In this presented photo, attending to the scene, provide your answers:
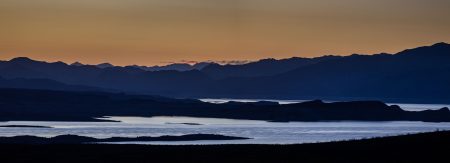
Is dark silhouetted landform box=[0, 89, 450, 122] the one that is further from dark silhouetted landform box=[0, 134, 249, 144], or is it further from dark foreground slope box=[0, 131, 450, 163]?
dark foreground slope box=[0, 131, 450, 163]

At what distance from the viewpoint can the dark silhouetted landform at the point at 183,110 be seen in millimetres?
131125

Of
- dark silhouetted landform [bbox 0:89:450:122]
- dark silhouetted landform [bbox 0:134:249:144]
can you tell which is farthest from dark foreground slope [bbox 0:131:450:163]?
dark silhouetted landform [bbox 0:89:450:122]

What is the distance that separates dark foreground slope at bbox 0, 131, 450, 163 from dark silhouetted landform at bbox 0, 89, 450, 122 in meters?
82.4

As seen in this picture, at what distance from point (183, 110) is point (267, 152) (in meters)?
111

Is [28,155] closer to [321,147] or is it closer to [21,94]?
[321,147]

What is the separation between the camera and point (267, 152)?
121 feet

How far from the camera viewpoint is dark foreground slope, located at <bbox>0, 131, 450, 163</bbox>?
111 ft

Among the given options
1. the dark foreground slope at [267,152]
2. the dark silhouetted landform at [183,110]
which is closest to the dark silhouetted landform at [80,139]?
the dark foreground slope at [267,152]

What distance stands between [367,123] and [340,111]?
10192 mm

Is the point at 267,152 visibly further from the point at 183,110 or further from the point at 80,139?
the point at 183,110

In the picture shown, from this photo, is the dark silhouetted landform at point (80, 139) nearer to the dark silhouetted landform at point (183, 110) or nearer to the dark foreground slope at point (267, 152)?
the dark foreground slope at point (267, 152)

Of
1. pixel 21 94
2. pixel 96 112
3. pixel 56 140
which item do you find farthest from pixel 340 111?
pixel 56 140

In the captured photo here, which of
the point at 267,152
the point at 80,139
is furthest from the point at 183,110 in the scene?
the point at 267,152

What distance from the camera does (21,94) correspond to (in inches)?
5674
